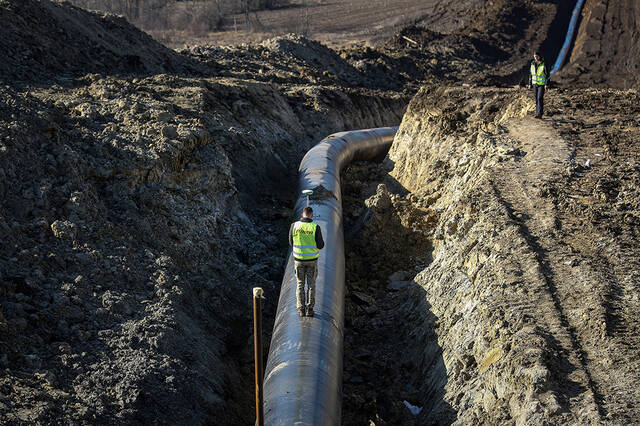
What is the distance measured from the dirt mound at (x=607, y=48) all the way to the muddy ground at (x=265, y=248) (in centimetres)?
1560

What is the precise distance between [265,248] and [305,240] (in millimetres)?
4814

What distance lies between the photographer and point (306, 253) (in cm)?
874

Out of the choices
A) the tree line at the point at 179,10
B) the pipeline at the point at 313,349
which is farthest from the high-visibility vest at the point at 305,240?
the tree line at the point at 179,10

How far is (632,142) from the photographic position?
1229cm

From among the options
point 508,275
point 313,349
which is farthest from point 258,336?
point 508,275

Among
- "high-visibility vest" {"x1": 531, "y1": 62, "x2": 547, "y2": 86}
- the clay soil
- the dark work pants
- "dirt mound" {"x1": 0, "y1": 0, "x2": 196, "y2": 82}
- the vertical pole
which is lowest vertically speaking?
the vertical pole

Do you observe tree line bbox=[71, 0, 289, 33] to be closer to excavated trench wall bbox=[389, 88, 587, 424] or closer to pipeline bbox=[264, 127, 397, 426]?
excavated trench wall bbox=[389, 88, 587, 424]

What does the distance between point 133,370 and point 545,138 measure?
31.8ft

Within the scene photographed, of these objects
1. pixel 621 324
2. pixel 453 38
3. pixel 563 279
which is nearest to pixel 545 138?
pixel 563 279

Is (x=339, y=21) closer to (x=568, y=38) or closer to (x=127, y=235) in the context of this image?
(x=568, y=38)

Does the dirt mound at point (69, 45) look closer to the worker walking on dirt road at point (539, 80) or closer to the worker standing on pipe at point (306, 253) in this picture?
the worker standing on pipe at point (306, 253)

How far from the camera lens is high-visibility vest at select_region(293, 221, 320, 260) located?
28.4 ft

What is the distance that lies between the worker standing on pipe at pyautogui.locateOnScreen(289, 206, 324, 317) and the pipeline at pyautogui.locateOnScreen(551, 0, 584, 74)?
1170 inches

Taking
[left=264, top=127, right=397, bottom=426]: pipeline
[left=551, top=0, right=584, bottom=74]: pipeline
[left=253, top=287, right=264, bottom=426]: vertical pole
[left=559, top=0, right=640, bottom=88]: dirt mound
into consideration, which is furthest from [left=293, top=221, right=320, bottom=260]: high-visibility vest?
[left=551, top=0, right=584, bottom=74]: pipeline
